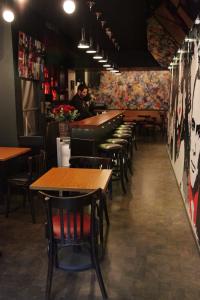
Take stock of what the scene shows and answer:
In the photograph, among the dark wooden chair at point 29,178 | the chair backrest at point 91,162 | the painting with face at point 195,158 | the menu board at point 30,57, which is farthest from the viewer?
the menu board at point 30,57

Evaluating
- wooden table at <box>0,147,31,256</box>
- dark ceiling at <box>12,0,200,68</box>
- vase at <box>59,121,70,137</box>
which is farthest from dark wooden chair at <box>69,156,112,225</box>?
dark ceiling at <box>12,0,200,68</box>

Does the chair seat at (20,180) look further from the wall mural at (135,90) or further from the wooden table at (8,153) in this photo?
the wall mural at (135,90)

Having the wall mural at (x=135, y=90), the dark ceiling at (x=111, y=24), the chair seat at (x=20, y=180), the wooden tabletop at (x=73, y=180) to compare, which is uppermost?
the dark ceiling at (x=111, y=24)

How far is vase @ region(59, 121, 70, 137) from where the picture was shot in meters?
5.25

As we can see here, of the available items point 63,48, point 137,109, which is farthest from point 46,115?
point 137,109

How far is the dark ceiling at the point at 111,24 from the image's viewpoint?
18.9ft

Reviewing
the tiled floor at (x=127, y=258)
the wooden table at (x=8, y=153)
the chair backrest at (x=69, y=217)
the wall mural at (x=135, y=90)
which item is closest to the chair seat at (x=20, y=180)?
the wooden table at (x=8, y=153)

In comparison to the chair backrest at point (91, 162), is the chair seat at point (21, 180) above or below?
below

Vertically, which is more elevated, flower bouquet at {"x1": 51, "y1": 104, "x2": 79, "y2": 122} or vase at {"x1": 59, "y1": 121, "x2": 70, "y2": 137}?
flower bouquet at {"x1": 51, "y1": 104, "x2": 79, "y2": 122}

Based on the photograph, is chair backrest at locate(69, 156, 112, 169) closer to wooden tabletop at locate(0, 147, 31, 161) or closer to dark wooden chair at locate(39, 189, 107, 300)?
wooden tabletop at locate(0, 147, 31, 161)

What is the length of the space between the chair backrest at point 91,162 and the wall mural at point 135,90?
966 cm

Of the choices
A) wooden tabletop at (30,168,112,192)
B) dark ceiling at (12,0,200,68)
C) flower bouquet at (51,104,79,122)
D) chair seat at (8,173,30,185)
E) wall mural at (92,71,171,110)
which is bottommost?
chair seat at (8,173,30,185)

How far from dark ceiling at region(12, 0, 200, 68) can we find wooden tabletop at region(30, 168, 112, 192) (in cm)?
280

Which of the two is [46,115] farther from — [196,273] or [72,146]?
[196,273]
